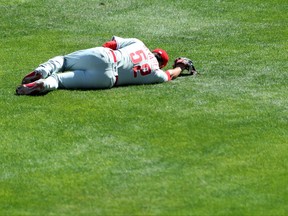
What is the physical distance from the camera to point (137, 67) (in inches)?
541

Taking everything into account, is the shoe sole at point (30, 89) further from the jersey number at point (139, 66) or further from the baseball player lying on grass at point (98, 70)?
the jersey number at point (139, 66)

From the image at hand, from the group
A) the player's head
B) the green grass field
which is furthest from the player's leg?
the player's head

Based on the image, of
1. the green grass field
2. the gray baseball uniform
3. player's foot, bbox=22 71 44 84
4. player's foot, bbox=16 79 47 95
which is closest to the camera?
the green grass field

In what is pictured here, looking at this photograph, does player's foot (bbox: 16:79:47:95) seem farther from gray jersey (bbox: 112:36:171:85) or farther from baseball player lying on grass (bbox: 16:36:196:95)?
gray jersey (bbox: 112:36:171:85)

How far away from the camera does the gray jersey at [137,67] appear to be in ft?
44.9

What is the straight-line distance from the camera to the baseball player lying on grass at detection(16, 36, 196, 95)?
1314 centimetres

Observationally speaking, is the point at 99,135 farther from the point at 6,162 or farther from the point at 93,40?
the point at 93,40

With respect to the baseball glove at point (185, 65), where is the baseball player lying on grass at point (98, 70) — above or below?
above

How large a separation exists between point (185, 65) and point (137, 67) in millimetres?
834

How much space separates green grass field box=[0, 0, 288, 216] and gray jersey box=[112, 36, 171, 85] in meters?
0.22

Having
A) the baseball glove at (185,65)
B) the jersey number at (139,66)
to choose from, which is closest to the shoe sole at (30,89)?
the jersey number at (139,66)

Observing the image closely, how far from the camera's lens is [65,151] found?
10.9 metres

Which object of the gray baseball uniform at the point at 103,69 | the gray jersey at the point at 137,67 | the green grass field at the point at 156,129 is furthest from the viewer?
the gray jersey at the point at 137,67

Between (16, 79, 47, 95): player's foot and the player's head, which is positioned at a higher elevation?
(16, 79, 47, 95): player's foot
